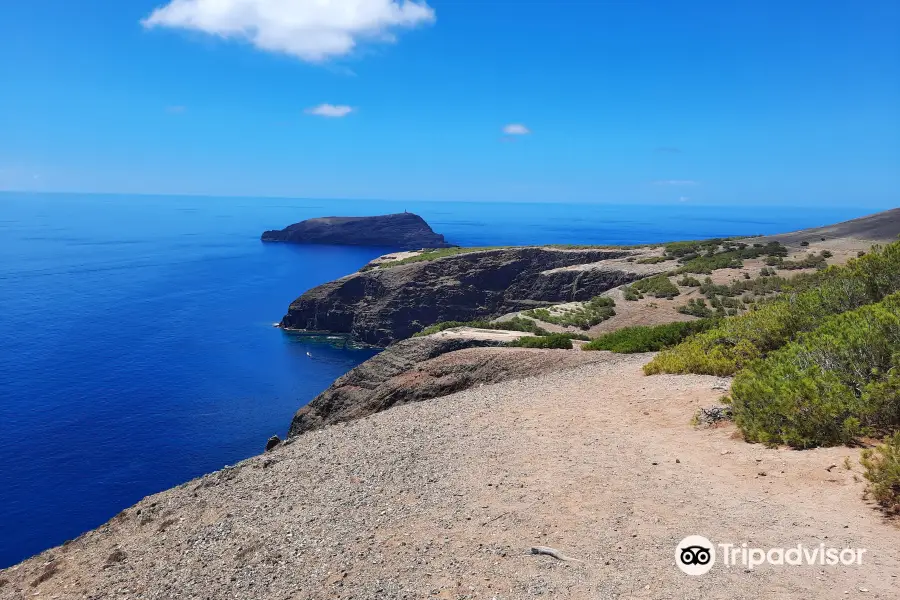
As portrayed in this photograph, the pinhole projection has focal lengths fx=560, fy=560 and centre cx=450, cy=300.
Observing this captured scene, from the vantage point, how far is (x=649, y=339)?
22.1 metres

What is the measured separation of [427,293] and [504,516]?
72.4 meters

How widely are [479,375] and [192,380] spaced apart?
46.7 meters

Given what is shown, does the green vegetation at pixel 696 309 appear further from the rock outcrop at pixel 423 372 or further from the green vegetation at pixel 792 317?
the green vegetation at pixel 792 317

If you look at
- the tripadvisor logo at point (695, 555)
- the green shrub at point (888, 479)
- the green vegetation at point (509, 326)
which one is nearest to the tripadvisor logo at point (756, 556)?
the tripadvisor logo at point (695, 555)

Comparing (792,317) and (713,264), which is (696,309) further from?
(792,317)

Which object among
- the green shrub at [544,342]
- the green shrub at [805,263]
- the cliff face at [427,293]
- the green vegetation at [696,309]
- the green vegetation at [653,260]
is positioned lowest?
the cliff face at [427,293]

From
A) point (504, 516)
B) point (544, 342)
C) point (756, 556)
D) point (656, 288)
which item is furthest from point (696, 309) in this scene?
point (756, 556)


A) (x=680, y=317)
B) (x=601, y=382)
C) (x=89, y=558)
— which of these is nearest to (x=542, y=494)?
(x=601, y=382)

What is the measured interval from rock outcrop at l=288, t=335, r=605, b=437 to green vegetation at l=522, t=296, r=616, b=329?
9.80 meters

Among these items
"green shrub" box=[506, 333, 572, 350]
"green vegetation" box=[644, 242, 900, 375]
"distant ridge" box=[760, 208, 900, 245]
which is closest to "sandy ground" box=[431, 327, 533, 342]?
"green shrub" box=[506, 333, 572, 350]

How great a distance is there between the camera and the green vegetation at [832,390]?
9.11 meters

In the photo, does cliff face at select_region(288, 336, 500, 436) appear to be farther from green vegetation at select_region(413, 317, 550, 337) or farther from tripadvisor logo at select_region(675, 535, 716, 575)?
tripadvisor logo at select_region(675, 535, 716, 575)

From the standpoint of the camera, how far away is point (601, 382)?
55.3 ft

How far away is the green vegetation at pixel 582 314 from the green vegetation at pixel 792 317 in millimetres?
17138
